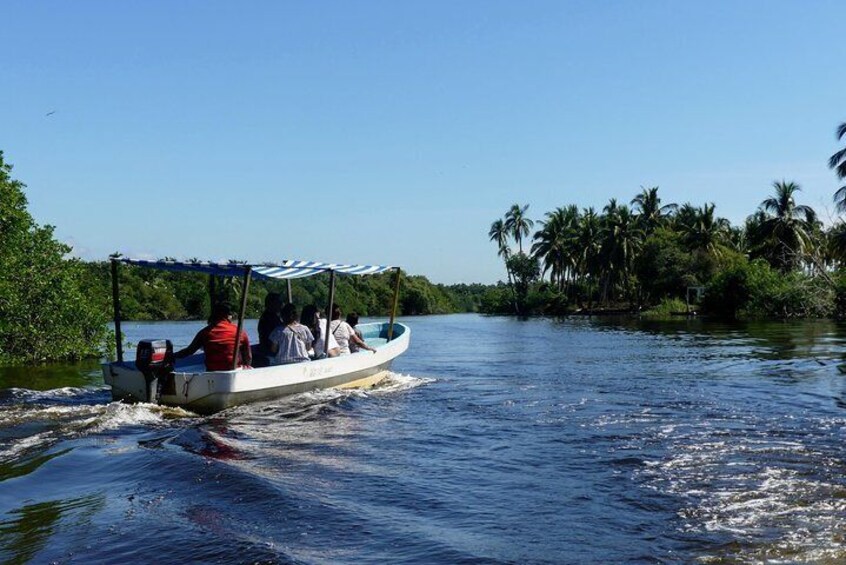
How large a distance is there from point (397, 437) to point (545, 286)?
8006cm

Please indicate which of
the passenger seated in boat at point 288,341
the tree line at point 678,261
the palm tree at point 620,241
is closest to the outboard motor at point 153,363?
the passenger seated in boat at point 288,341

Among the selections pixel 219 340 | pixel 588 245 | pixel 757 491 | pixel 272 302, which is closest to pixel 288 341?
pixel 272 302

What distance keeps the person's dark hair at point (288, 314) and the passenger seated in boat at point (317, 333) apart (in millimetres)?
956

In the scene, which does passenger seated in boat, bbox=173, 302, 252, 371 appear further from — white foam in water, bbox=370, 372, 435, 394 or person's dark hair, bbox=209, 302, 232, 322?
white foam in water, bbox=370, 372, 435, 394

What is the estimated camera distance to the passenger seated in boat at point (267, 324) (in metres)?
14.9

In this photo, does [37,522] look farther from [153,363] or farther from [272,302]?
[272,302]

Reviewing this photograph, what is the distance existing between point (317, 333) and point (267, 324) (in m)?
1.13

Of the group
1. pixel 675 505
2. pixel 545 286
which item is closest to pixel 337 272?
pixel 675 505

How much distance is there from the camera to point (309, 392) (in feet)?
47.3

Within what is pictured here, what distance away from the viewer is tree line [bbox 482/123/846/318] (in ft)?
159

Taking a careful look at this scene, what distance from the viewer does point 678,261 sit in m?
65.4

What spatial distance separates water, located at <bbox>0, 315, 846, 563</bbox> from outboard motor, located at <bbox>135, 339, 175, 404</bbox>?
0.35m

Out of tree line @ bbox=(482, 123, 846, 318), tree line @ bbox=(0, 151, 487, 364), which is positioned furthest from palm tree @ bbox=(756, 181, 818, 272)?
tree line @ bbox=(0, 151, 487, 364)

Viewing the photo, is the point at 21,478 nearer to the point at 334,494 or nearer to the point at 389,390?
the point at 334,494
